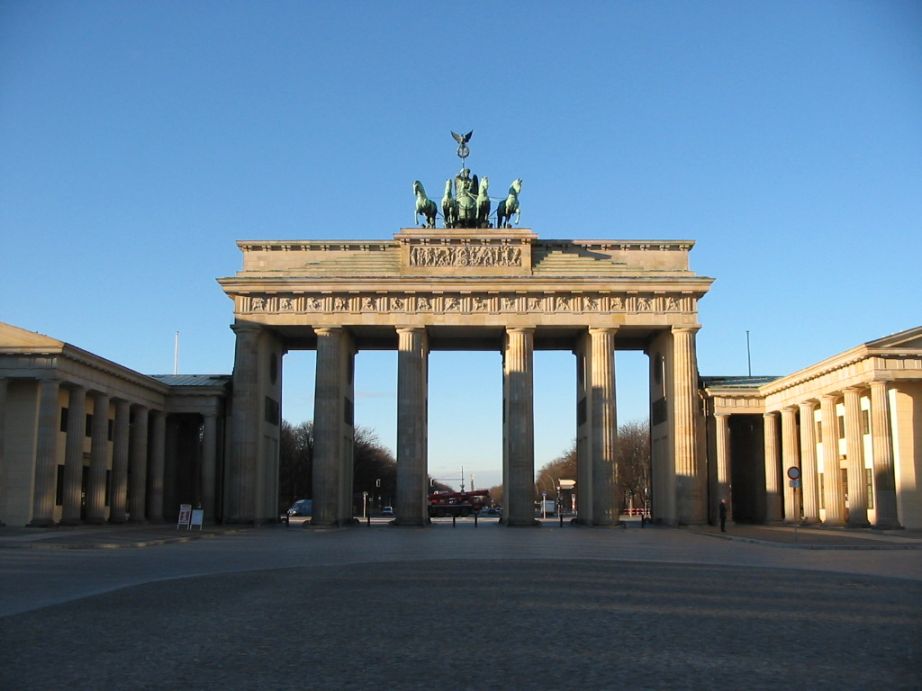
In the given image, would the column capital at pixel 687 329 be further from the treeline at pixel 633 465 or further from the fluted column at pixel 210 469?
the treeline at pixel 633 465

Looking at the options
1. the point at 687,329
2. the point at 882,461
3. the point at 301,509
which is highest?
the point at 687,329

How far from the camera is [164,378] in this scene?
6969cm

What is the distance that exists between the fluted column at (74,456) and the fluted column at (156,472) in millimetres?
11228

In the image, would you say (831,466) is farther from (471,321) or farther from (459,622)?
(459,622)

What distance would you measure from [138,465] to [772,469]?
3880 cm

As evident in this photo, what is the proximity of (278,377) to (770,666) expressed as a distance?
5803 centimetres

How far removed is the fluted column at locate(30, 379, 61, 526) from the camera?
160 feet

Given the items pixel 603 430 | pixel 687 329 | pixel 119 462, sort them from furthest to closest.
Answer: pixel 687 329, pixel 603 430, pixel 119 462

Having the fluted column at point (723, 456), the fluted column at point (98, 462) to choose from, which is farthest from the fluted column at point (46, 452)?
the fluted column at point (723, 456)

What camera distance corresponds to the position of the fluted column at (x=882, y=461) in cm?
4753

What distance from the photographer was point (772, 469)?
64.0 meters

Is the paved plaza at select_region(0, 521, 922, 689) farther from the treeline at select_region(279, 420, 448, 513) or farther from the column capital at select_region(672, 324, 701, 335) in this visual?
the treeline at select_region(279, 420, 448, 513)

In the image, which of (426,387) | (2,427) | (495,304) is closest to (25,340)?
(2,427)

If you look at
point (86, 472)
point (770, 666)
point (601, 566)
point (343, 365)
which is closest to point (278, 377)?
point (343, 365)
